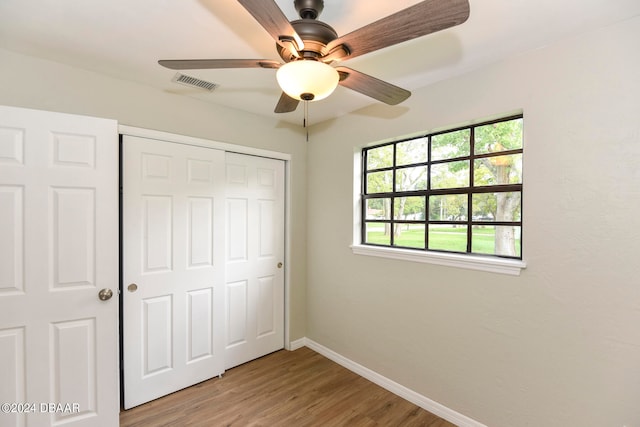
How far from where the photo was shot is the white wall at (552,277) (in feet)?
4.75

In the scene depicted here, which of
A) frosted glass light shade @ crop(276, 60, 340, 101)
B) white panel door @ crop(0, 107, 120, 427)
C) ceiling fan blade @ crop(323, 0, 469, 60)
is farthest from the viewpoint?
white panel door @ crop(0, 107, 120, 427)

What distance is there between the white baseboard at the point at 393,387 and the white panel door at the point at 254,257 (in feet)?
1.22

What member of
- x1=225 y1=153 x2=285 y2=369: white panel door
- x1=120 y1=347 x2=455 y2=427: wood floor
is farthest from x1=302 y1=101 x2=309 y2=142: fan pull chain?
x1=120 y1=347 x2=455 y2=427: wood floor

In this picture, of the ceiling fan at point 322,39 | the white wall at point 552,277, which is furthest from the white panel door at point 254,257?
the ceiling fan at point 322,39

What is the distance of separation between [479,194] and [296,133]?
6.40ft

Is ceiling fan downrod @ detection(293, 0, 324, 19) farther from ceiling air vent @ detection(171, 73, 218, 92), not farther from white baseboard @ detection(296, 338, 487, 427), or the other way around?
white baseboard @ detection(296, 338, 487, 427)

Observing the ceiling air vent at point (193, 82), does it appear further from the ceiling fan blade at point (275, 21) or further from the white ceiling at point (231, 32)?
the ceiling fan blade at point (275, 21)

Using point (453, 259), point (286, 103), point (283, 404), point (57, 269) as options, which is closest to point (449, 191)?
point (453, 259)

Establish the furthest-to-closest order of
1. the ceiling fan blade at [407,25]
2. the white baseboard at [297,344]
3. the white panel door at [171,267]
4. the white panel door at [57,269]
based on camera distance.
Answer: the white baseboard at [297,344] < the white panel door at [171,267] < the white panel door at [57,269] < the ceiling fan blade at [407,25]

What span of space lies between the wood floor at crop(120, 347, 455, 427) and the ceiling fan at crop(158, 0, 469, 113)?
2177mm

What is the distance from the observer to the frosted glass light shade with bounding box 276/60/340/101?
1.12m

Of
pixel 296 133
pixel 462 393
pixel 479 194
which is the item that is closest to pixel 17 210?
pixel 296 133

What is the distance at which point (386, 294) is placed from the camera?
247 cm

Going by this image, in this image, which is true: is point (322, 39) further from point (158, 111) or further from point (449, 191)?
point (158, 111)
